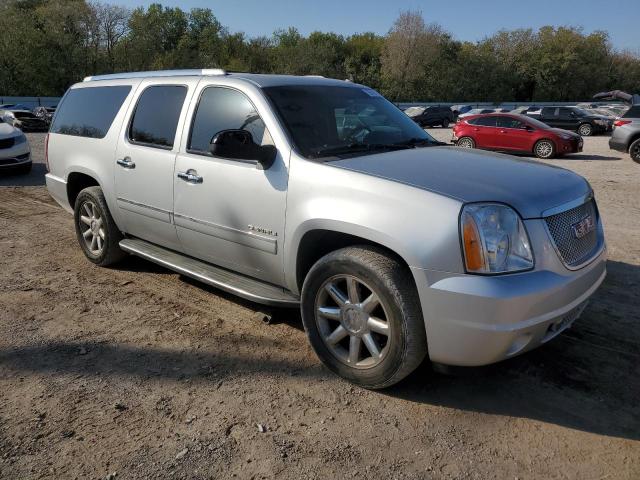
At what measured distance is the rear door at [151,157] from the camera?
13.6 ft

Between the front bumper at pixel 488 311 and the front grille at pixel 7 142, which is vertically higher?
the front bumper at pixel 488 311

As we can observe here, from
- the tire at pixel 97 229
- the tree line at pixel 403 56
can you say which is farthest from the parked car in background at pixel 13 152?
the tree line at pixel 403 56

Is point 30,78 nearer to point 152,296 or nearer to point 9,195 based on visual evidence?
point 9,195

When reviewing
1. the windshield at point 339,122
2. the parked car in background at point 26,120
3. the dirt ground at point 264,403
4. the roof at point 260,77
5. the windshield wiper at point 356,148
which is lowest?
the parked car in background at point 26,120

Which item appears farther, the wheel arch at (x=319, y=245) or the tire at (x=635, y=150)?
the tire at (x=635, y=150)

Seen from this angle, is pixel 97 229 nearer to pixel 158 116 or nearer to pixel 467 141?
pixel 158 116

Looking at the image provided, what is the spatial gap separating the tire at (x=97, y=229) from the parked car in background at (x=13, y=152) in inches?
269

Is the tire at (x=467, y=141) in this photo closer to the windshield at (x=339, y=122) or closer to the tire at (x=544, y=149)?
the tire at (x=544, y=149)

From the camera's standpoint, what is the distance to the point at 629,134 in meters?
15.6

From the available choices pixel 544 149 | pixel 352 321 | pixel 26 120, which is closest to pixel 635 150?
pixel 544 149

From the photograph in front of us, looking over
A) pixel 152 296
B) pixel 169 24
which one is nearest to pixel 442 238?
pixel 152 296

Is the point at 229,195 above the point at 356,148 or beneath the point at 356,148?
beneath

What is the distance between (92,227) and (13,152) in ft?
23.5

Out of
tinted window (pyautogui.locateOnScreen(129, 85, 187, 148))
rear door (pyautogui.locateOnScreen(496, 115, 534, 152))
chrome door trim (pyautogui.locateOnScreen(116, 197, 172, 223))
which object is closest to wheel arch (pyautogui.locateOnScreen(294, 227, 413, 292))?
chrome door trim (pyautogui.locateOnScreen(116, 197, 172, 223))
